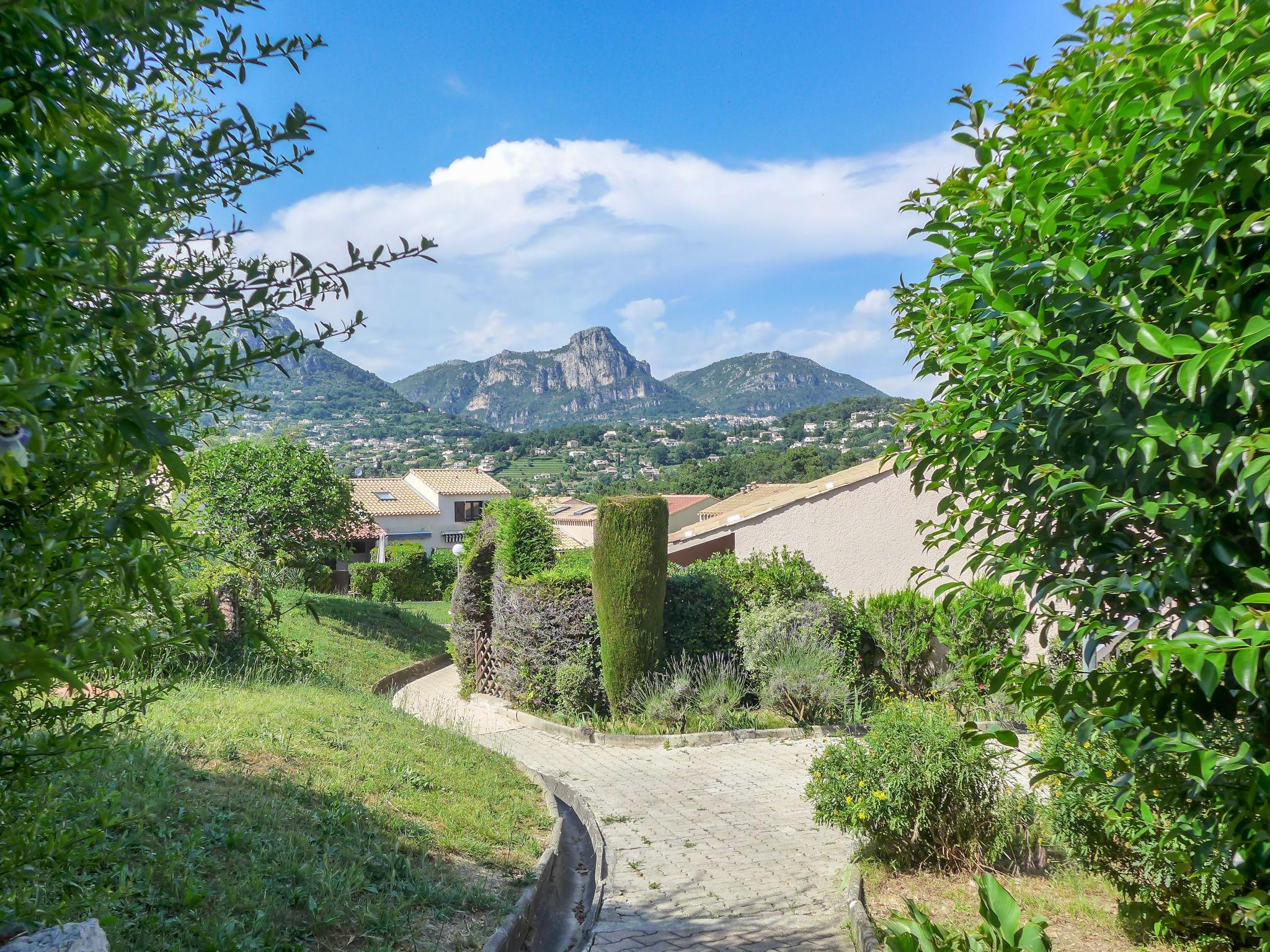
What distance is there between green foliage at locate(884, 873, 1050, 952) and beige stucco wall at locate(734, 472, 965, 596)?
504 inches

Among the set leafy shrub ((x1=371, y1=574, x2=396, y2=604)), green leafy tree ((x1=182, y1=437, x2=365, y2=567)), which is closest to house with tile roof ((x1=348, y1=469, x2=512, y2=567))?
leafy shrub ((x1=371, y1=574, x2=396, y2=604))

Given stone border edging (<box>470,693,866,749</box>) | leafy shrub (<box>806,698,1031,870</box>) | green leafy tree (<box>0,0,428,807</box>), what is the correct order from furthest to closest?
stone border edging (<box>470,693,866,749</box>)
leafy shrub (<box>806,698,1031,870</box>)
green leafy tree (<box>0,0,428,807</box>)

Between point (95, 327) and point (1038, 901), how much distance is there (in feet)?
20.7

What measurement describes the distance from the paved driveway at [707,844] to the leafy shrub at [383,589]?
2240 centimetres

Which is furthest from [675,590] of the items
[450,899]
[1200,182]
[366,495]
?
[366,495]

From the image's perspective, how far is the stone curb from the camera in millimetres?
5316

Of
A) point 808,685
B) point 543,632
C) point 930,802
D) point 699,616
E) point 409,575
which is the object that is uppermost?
point 699,616

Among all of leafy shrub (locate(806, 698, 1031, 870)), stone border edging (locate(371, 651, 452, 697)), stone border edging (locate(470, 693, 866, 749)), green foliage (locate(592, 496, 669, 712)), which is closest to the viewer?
leafy shrub (locate(806, 698, 1031, 870))

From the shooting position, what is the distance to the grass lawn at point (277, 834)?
3877 millimetres

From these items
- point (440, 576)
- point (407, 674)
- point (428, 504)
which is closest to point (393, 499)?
point (428, 504)

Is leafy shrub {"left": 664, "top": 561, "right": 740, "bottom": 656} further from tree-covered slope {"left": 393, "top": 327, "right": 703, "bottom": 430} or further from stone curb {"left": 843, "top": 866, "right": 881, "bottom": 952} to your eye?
tree-covered slope {"left": 393, "top": 327, "right": 703, "bottom": 430}

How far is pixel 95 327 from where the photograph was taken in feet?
6.06

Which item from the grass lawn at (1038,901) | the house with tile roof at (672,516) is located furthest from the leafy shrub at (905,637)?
the house with tile roof at (672,516)

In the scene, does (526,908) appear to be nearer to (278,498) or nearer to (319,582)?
(278,498)
